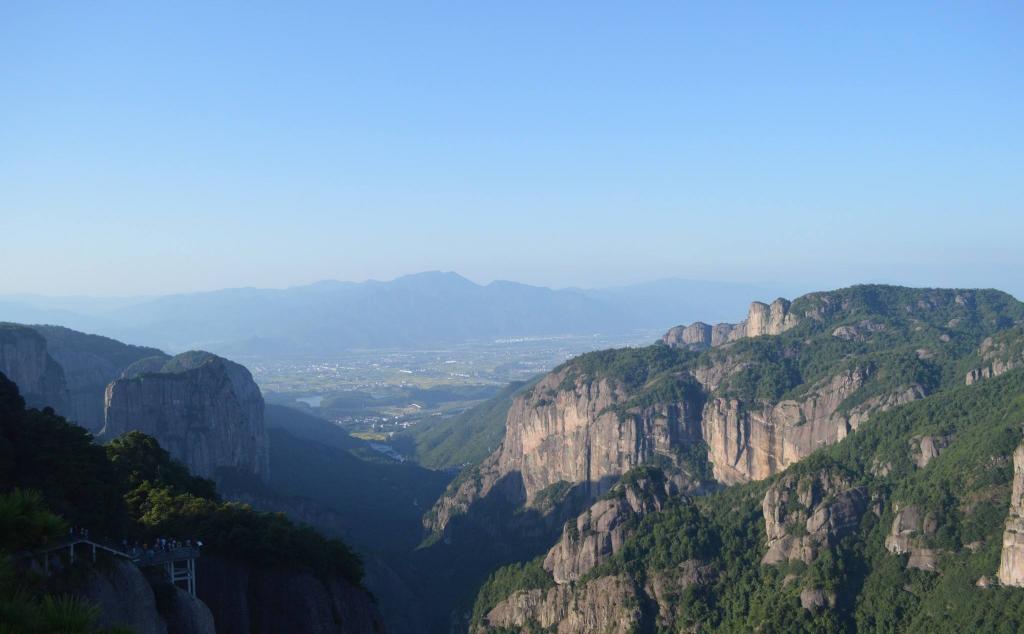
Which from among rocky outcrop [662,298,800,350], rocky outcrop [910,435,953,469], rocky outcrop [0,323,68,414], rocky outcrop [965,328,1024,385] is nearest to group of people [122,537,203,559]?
rocky outcrop [910,435,953,469]

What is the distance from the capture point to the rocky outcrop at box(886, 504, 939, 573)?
2589 inches

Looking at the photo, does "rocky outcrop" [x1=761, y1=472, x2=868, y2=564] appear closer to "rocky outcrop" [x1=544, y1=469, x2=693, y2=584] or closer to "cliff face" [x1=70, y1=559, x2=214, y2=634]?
"rocky outcrop" [x1=544, y1=469, x2=693, y2=584]

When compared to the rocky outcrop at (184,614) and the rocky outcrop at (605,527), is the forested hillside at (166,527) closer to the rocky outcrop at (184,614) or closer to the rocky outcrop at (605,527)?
the rocky outcrop at (184,614)

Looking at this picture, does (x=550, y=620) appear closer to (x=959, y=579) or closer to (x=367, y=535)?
(x=959, y=579)

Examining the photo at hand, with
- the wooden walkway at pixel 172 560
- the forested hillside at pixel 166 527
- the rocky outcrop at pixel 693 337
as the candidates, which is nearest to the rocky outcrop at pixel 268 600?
the forested hillside at pixel 166 527

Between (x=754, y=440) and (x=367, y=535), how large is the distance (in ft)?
154

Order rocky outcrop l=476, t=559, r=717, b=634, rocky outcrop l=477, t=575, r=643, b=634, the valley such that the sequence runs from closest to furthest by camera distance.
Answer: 1. the valley
2. rocky outcrop l=476, t=559, r=717, b=634
3. rocky outcrop l=477, t=575, r=643, b=634

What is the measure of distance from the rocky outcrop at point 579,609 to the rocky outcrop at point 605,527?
2.17 meters

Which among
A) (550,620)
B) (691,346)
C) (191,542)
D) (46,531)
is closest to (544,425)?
(691,346)

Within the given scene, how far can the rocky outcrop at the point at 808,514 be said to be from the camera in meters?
72.2

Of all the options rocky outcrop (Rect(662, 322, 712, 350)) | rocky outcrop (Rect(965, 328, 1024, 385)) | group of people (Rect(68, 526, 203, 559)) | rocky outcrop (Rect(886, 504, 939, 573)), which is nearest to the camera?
group of people (Rect(68, 526, 203, 559))

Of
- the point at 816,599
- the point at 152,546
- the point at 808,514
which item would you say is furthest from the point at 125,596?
the point at 808,514

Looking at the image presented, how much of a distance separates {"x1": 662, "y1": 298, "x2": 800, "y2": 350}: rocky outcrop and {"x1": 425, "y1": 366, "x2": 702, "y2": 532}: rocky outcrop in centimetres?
2561

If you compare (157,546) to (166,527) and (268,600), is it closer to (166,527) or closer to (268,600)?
(166,527)
